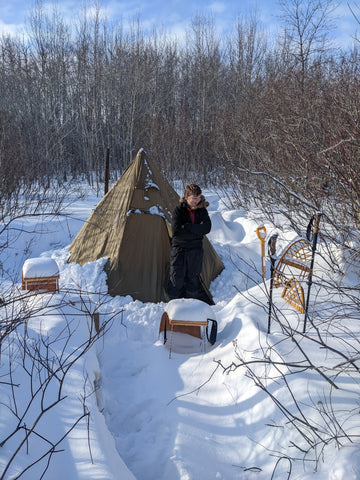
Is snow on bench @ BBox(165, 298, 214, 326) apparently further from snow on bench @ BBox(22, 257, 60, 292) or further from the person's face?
snow on bench @ BBox(22, 257, 60, 292)

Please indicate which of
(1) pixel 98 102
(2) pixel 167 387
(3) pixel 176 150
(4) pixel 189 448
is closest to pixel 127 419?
(2) pixel 167 387

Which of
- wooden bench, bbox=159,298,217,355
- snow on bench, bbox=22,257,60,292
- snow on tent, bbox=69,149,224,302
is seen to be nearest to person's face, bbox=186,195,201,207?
snow on tent, bbox=69,149,224,302

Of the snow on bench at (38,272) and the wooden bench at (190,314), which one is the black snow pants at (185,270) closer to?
the wooden bench at (190,314)

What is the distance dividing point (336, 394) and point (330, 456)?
47 centimetres

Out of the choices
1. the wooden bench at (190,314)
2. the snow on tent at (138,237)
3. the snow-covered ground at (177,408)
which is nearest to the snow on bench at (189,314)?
the wooden bench at (190,314)

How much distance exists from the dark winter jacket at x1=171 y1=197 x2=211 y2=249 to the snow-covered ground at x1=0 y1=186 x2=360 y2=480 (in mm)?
1034

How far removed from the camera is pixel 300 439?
230 cm

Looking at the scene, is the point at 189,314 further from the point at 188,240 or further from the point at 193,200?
the point at 193,200

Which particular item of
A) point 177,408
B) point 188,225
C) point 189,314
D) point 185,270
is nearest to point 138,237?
point 185,270

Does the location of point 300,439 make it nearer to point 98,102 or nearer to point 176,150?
point 176,150

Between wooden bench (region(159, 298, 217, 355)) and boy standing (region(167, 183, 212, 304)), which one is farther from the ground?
boy standing (region(167, 183, 212, 304))

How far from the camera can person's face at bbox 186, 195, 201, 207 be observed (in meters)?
4.48

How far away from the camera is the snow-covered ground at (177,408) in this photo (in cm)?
208

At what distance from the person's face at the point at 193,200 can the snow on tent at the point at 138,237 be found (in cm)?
107
